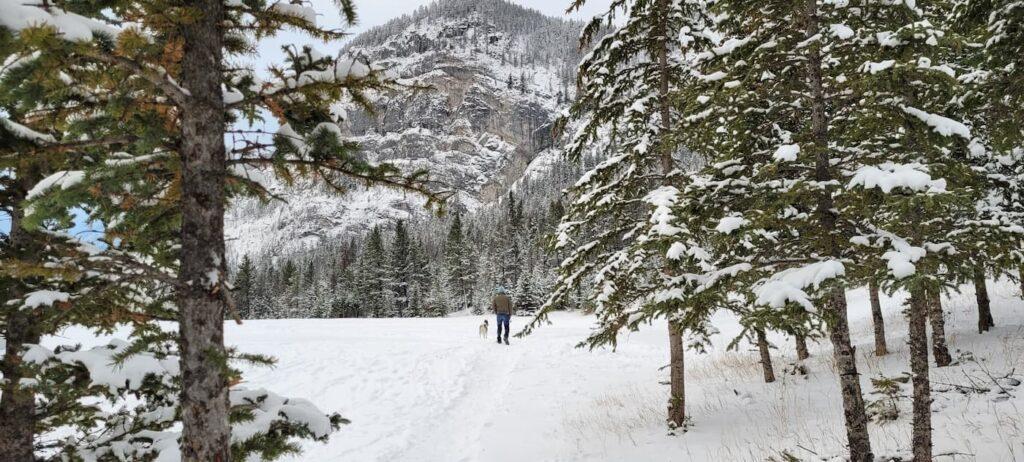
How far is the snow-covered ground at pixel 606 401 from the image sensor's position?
271 inches

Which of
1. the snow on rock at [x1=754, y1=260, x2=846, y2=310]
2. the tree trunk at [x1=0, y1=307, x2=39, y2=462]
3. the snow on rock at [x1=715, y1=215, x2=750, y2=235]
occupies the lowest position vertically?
the tree trunk at [x1=0, y1=307, x2=39, y2=462]

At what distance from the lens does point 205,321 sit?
3080 mm

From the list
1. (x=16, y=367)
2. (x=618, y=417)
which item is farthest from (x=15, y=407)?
(x=618, y=417)

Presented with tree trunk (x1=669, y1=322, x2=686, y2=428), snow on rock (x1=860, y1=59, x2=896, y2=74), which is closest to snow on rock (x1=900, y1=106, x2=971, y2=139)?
snow on rock (x1=860, y1=59, x2=896, y2=74)

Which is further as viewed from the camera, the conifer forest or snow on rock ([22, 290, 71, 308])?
snow on rock ([22, 290, 71, 308])

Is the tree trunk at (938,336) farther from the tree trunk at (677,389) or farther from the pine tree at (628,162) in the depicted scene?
the tree trunk at (677,389)

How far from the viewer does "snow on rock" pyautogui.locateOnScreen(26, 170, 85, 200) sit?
2.82 m

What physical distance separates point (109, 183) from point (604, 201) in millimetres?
6960

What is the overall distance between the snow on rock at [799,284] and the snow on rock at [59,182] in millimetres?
5459

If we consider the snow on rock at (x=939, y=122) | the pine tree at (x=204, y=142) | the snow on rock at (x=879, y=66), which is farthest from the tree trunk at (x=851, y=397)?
the pine tree at (x=204, y=142)

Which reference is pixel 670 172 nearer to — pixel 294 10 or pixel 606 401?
pixel 606 401

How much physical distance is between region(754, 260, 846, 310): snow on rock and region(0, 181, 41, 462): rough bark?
647cm

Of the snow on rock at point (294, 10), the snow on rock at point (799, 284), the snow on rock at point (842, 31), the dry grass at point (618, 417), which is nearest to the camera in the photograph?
the snow on rock at point (294, 10)

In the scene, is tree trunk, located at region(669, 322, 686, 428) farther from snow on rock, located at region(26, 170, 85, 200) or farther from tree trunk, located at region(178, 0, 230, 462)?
snow on rock, located at region(26, 170, 85, 200)
